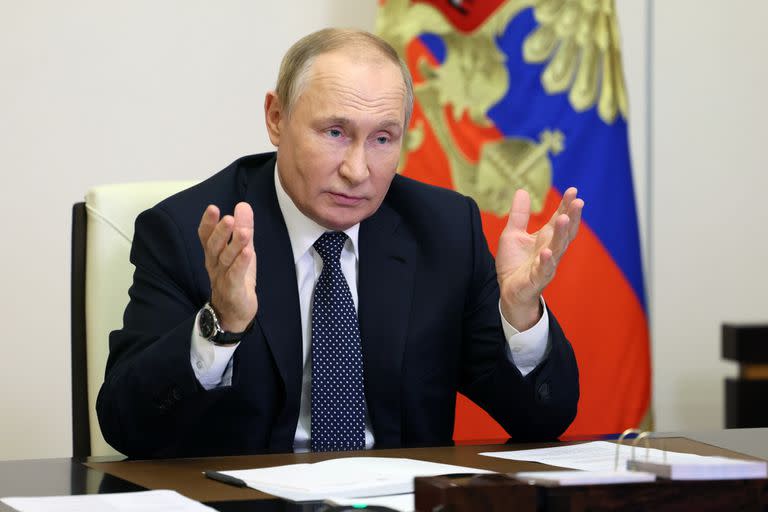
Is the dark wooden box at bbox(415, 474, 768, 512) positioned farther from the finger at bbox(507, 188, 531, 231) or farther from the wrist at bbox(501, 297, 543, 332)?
the finger at bbox(507, 188, 531, 231)

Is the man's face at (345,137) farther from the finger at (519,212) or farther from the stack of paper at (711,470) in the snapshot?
the stack of paper at (711,470)

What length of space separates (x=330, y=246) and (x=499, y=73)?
138 centimetres

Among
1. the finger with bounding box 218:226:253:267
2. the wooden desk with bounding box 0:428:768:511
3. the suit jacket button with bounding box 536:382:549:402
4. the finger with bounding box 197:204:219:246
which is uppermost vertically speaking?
the finger with bounding box 197:204:219:246

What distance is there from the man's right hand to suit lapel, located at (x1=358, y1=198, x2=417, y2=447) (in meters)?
0.40

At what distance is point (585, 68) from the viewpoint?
11.2ft

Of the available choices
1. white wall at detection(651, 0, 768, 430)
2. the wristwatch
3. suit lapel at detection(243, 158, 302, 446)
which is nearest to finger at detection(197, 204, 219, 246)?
the wristwatch

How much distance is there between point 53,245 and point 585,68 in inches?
71.6

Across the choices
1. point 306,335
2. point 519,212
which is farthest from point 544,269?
point 306,335

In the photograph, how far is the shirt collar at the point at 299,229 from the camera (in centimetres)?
220

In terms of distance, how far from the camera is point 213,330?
70.2 inches

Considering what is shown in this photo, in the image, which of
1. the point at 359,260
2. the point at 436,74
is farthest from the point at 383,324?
the point at 436,74

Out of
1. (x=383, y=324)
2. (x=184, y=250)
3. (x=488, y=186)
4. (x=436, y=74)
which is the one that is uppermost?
(x=436, y=74)

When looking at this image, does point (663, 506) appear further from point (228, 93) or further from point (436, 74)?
point (228, 93)

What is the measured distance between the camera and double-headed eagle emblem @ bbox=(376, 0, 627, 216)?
3.35 m
